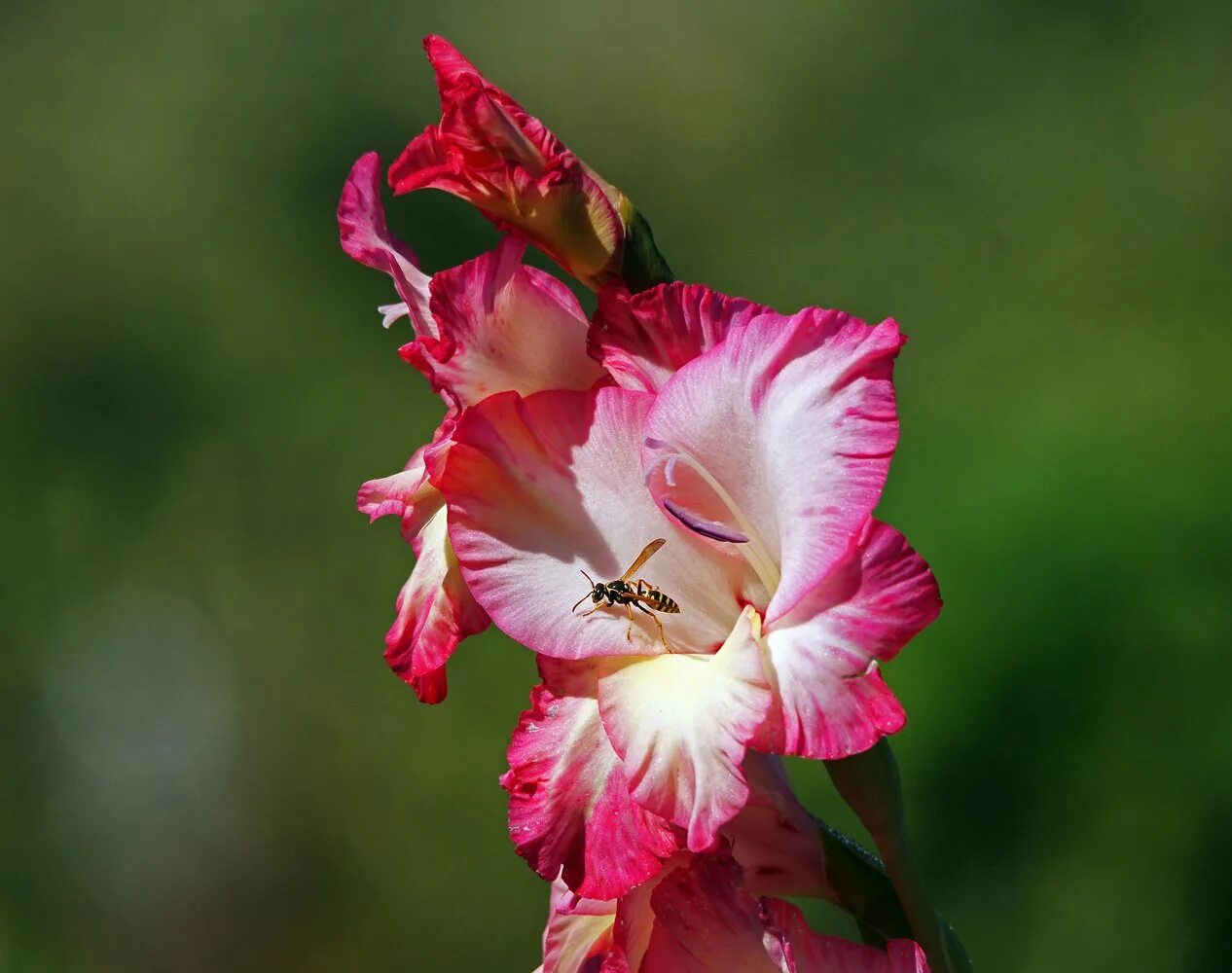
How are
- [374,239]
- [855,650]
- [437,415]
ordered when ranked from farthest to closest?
[437,415], [374,239], [855,650]

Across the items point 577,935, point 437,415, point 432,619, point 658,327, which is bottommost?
point 437,415

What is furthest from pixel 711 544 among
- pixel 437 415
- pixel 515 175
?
pixel 437 415

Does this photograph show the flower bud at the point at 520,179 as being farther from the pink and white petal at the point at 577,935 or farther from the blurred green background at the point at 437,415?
the blurred green background at the point at 437,415

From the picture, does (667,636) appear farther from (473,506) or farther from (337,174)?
(337,174)

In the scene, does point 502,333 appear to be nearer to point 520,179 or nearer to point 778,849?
point 520,179

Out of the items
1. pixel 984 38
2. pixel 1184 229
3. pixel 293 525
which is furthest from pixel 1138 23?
pixel 293 525

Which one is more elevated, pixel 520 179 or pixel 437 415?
pixel 520 179

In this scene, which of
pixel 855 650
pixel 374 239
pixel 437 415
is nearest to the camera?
pixel 855 650

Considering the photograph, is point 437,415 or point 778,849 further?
point 437,415

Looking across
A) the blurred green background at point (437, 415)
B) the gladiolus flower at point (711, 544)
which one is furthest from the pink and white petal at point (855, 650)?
the blurred green background at point (437, 415)
